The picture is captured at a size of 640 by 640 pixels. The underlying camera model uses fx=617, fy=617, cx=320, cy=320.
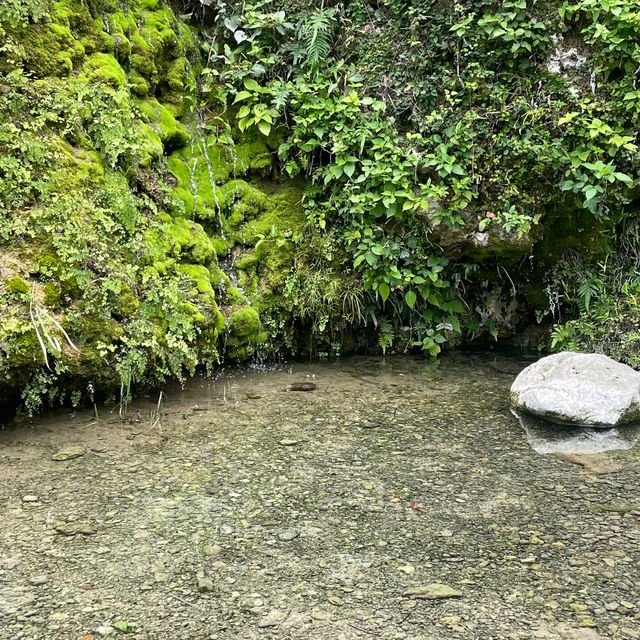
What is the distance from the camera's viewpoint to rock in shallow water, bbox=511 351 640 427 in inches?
205

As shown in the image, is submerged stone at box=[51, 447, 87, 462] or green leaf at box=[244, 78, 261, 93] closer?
submerged stone at box=[51, 447, 87, 462]

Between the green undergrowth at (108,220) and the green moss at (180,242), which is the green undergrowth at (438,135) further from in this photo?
the green moss at (180,242)

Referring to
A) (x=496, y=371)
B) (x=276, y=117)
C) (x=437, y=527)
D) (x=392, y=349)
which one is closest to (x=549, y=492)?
(x=437, y=527)

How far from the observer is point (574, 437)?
510cm

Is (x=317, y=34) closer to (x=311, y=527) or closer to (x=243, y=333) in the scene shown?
(x=243, y=333)

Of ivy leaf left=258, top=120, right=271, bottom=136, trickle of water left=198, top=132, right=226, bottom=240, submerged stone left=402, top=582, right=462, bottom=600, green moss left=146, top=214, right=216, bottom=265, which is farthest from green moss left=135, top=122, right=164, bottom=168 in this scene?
submerged stone left=402, top=582, right=462, bottom=600

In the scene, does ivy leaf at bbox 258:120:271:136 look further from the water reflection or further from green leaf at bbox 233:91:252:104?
the water reflection

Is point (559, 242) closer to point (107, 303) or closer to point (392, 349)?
point (392, 349)

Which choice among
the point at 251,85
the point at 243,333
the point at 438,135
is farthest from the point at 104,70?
the point at 438,135

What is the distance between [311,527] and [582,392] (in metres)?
2.86

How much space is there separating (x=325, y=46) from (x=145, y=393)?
437 cm

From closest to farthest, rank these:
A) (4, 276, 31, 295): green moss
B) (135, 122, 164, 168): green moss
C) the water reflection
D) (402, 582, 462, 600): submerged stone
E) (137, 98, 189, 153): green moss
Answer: (402, 582, 462, 600): submerged stone, (4, 276, 31, 295): green moss, the water reflection, (135, 122, 164, 168): green moss, (137, 98, 189, 153): green moss

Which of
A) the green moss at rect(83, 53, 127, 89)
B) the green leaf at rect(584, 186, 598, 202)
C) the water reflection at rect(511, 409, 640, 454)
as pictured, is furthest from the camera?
the green leaf at rect(584, 186, 598, 202)

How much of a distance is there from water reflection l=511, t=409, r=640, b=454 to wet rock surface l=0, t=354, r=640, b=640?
4.7 inches
